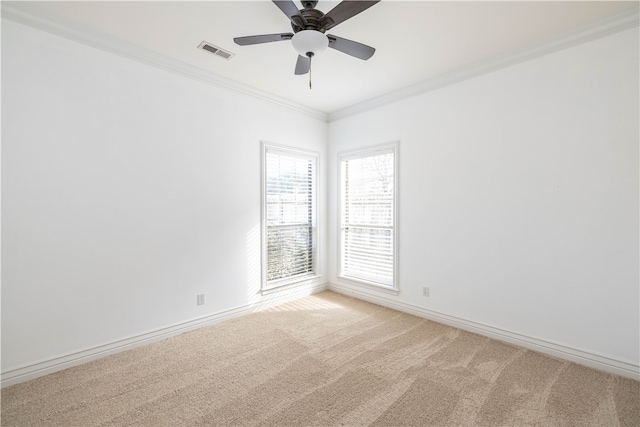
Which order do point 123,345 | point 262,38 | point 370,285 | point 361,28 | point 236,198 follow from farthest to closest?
point 370,285, point 236,198, point 123,345, point 361,28, point 262,38

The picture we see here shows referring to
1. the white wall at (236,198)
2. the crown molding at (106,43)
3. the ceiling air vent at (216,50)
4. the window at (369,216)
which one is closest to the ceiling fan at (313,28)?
the ceiling air vent at (216,50)

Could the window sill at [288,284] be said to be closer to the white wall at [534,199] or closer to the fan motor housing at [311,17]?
the white wall at [534,199]

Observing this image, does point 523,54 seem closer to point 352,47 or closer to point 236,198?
point 352,47

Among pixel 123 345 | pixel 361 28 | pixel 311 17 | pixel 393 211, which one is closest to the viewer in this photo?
pixel 311 17

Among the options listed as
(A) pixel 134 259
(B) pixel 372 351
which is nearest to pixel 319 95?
(A) pixel 134 259

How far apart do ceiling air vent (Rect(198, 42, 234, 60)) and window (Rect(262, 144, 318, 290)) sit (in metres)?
1.12

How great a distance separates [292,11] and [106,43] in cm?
177

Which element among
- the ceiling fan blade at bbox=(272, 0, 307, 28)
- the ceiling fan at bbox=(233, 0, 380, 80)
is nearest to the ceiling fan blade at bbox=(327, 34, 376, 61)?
the ceiling fan at bbox=(233, 0, 380, 80)

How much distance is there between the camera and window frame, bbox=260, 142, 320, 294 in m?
3.66

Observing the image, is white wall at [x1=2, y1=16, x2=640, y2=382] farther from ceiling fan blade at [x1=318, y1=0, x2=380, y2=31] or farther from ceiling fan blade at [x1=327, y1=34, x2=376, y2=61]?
ceiling fan blade at [x1=318, y1=0, x2=380, y2=31]

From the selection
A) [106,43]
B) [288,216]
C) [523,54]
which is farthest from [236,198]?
[523,54]

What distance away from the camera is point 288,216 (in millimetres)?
4020

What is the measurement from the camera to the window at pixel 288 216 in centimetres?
376

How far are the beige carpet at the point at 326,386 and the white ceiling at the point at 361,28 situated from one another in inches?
109
